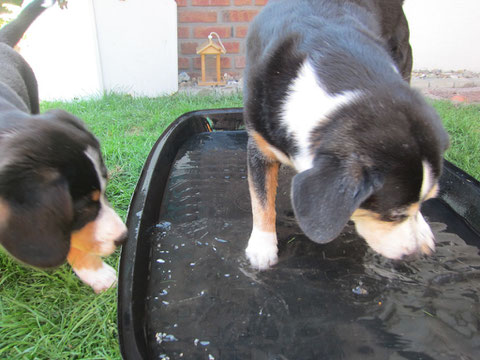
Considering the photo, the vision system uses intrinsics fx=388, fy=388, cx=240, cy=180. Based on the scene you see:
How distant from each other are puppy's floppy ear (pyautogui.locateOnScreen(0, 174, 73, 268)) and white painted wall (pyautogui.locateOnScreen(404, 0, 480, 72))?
5.80m

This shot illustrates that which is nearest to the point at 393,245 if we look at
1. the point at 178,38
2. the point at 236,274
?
the point at 236,274

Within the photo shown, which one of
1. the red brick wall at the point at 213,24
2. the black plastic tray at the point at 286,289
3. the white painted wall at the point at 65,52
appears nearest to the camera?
the black plastic tray at the point at 286,289

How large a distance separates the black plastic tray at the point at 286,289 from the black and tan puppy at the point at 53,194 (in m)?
0.24

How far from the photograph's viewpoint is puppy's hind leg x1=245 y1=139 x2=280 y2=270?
2.02 m

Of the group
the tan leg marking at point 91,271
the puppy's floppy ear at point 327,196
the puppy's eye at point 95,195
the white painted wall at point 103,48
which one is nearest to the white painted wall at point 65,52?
the white painted wall at point 103,48

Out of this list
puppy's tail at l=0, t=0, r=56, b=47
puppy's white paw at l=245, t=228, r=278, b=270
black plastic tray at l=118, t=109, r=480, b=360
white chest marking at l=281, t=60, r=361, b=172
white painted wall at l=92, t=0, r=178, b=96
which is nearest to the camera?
white chest marking at l=281, t=60, r=361, b=172

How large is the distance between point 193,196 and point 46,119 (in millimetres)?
1153

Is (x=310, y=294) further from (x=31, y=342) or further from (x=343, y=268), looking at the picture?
(x=31, y=342)

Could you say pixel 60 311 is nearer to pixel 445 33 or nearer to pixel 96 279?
pixel 96 279

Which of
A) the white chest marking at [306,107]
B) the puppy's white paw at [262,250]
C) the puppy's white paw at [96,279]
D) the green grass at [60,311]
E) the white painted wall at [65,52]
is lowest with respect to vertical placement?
the green grass at [60,311]

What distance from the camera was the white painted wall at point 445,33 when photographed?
5.49 m

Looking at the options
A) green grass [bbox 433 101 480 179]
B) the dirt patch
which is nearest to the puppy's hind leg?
green grass [bbox 433 101 480 179]

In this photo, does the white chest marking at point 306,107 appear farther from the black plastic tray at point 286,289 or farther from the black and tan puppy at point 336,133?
the black plastic tray at point 286,289

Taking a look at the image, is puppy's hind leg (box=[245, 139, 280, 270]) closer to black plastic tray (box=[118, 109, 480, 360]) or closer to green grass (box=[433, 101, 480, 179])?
black plastic tray (box=[118, 109, 480, 360])
